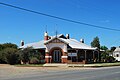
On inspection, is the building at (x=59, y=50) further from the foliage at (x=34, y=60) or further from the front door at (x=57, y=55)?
the foliage at (x=34, y=60)

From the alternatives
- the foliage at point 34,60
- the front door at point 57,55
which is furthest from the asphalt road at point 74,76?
the front door at point 57,55

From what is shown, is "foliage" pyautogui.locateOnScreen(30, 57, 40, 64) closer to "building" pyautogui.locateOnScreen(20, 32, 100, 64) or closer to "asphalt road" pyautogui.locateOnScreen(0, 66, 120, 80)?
"building" pyautogui.locateOnScreen(20, 32, 100, 64)

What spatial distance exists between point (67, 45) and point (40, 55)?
5.28 metres

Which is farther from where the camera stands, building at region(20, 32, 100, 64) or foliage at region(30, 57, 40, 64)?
building at region(20, 32, 100, 64)

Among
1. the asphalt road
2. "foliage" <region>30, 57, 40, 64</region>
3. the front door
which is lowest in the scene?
the asphalt road

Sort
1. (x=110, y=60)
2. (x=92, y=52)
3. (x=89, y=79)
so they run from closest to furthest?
(x=89, y=79) → (x=92, y=52) → (x=110, y=60)

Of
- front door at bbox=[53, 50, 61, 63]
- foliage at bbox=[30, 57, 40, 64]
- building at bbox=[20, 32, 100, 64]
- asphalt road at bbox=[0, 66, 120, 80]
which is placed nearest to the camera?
asphalt road at bbox=[0, 66, 120, 80]

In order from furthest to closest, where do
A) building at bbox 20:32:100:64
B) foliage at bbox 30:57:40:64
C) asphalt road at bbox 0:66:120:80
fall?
building at bbox 20:32:100:64 < foliage at bbox 30:57:40:64 < asphalt road at bbox 0:66:120:80

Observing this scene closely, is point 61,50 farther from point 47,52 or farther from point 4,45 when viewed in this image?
point 4,45

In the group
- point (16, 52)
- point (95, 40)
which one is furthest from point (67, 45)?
point (95, 40)

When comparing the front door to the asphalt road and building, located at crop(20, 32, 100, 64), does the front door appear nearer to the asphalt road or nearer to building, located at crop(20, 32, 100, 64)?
building, located at crop(20, 32, 100, 64)

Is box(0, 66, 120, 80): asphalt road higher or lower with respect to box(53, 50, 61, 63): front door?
lower

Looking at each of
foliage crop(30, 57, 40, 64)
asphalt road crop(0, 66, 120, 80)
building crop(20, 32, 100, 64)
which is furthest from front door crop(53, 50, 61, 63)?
asphalt road crop(0, 66, 120, 80)

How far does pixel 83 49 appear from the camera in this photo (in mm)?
54406
